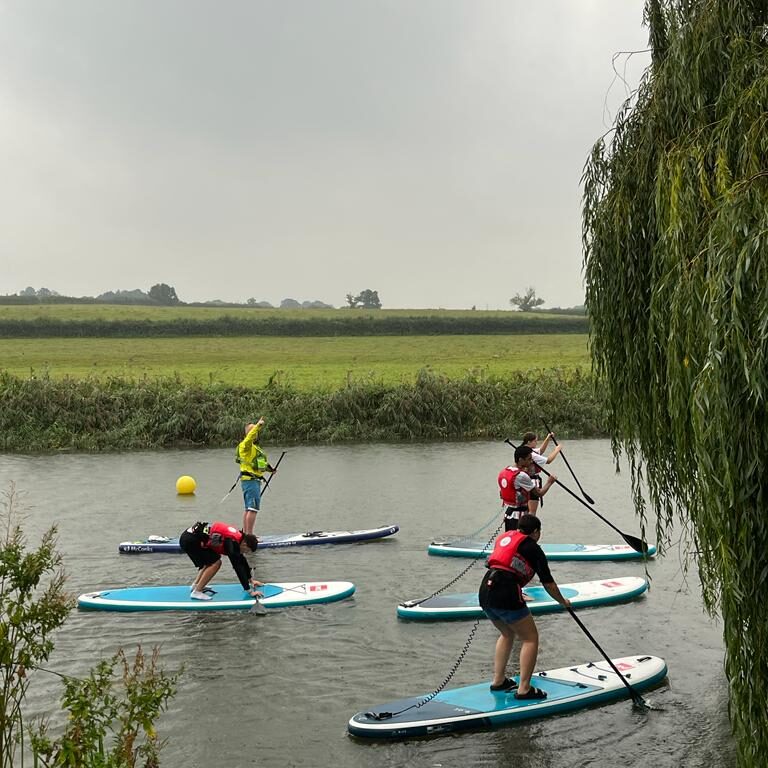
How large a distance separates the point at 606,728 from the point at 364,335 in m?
56.5

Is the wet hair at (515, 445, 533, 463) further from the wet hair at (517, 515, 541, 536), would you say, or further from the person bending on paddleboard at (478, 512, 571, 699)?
the wet hair at (517, 515, 541, 536)

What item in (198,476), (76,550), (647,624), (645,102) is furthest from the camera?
(198,476)

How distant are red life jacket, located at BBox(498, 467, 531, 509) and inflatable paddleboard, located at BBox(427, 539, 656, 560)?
304cm

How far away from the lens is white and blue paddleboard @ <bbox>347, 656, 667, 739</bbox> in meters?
9.07

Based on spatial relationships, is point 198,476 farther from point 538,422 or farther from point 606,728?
point 606,728

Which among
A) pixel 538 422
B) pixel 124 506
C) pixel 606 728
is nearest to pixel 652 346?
pixel 606 728

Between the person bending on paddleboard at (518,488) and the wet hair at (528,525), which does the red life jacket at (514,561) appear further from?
the person bending on paddleboard at (518,488)

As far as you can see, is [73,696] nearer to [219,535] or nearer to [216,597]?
[219,535]

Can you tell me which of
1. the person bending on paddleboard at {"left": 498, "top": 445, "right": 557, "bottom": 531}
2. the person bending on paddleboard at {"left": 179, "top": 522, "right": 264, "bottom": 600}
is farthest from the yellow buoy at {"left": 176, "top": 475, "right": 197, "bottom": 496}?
the person bending on paddleboard at {"left": 498, "top": 445, "right": 557, "bottom": 531}

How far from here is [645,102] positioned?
32.5ft

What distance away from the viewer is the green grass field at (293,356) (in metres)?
42.0

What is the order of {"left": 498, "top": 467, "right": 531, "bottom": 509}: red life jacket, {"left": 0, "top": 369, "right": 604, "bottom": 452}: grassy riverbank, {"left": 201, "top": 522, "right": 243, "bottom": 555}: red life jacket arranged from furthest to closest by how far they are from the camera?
1. {"left": 0, "top": 369, "right": 604, "bottom": 452}: grassy riverbank
2. {"left": 498, "top": 467, "right": 531, "bottom": 509}: red life jacket
3. {"left": 201, "top": 522, "right": 243, "bottom": 555}: red life jacket

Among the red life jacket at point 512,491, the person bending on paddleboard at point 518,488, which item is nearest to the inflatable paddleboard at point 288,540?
the person bending on paddleboard at point 518,488

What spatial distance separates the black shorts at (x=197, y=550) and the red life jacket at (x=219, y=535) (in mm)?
98
